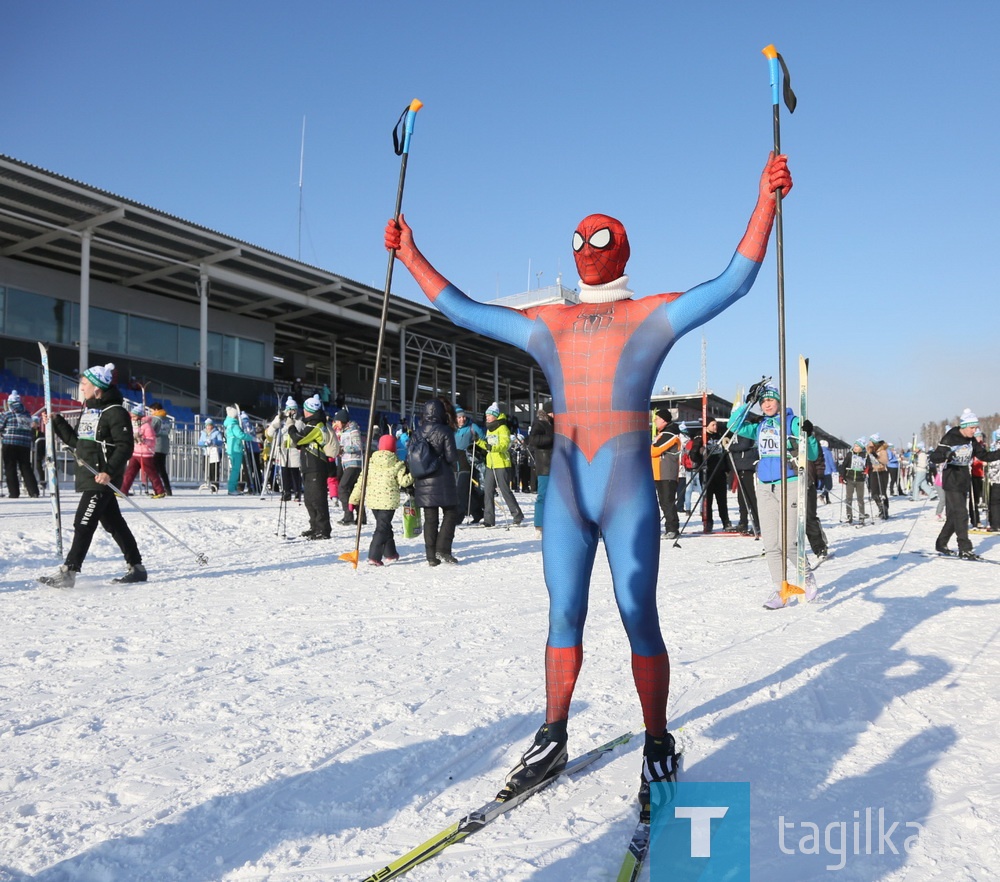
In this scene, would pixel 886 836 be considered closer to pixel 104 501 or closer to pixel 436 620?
pixel 436 620

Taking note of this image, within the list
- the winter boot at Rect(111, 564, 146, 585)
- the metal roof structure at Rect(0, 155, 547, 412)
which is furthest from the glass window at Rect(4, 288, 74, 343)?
the winter boot at Rect(111, 564, 146, 585)

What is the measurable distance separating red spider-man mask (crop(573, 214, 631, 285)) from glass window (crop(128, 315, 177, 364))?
29.1 meters

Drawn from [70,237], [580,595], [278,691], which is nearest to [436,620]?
[278,691]

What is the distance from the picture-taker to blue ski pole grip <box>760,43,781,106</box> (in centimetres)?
350

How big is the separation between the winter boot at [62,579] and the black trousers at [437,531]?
332 centimetres

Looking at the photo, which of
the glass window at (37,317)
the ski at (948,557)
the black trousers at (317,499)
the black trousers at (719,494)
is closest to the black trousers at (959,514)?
the ski at (948,557)

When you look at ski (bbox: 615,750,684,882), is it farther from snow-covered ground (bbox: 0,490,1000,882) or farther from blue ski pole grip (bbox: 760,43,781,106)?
blue ski pole grip (bbox: 760,43,781,106)

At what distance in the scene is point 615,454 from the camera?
8.35 ft

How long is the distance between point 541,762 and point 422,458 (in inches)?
222

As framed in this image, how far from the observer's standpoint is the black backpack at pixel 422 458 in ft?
26.2

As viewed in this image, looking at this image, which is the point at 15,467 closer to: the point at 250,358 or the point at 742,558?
the point at 742,558

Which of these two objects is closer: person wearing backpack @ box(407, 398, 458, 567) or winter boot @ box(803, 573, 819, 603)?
winter boot @ box(803, 573, 819, 603)

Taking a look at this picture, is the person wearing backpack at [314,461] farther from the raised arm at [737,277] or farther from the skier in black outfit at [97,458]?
the raised arm at [737,277]

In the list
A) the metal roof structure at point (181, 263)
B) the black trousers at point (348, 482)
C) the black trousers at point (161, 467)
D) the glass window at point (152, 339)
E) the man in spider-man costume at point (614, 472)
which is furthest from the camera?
the glass window at point (152, 339)
